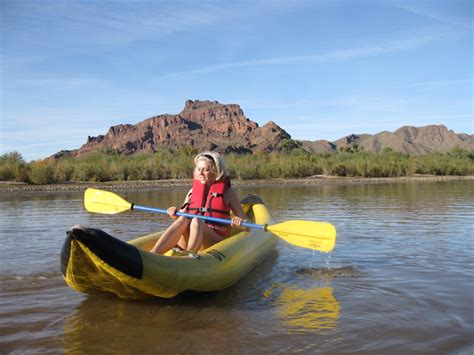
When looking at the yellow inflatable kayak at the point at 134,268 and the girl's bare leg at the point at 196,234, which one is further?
the girl's bare leg at the point at 196,234

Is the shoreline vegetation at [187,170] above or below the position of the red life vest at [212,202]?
above

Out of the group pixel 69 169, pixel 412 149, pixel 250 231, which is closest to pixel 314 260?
pixel 250 231

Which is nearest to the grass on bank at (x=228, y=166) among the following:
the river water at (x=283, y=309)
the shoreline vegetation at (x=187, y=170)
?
the shoreline vegetation at (x=187, y=170)

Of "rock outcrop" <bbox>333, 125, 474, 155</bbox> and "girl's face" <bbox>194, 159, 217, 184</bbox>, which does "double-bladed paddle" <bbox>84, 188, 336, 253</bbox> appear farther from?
"rock outcrop" <bbox>333, 125, 474, 155</bbox>

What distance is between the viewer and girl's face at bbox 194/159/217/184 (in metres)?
4.78

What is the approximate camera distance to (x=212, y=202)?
16.1 feet

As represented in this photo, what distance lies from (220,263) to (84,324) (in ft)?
4.00

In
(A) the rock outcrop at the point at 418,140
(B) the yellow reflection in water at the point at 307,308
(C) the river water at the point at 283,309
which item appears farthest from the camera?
(A) the rock outcrop at the point at 418,140

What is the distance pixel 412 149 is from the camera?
12688 centimetres

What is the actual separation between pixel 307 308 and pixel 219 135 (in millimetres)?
124033

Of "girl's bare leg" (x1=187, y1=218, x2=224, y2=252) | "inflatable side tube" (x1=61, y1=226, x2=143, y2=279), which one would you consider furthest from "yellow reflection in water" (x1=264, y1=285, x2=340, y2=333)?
"inflatable side tube" (x1=61, y1=226, x2=143, y2=279)

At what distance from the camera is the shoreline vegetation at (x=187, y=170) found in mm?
28734

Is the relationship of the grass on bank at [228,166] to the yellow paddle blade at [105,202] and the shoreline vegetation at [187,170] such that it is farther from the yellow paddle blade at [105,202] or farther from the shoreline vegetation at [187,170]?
the yellow paddle blade at [105,202]

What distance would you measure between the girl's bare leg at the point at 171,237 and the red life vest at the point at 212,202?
0.51 meters
